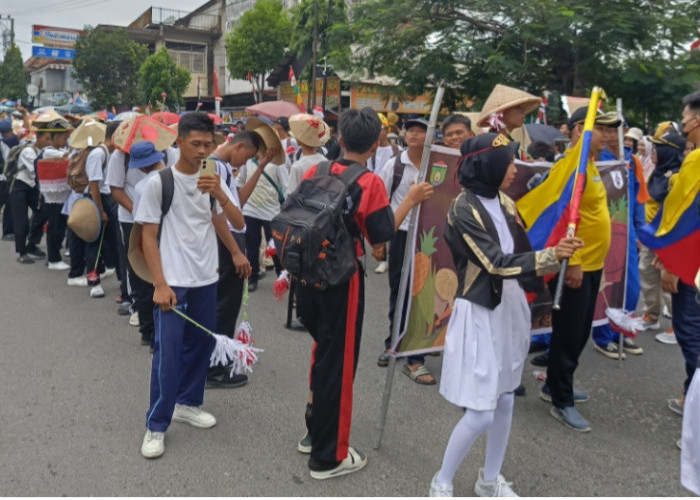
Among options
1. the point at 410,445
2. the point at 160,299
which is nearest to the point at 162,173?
the point at 160,299

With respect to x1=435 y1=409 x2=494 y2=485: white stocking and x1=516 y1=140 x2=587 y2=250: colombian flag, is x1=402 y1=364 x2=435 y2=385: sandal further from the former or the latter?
x1=435 y1=409 x2=494 y2=485: white stocking

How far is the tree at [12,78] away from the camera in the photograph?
49656 millimetres

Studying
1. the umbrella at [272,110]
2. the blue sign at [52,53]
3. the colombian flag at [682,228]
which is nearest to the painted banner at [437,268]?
the colombian flag at [682,228]

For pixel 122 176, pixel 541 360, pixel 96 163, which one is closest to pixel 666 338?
pixel 541 360

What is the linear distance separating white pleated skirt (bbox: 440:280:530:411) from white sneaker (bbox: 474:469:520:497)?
505 millimetres

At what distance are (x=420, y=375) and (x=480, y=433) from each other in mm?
1795

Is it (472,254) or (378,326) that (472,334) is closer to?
(472,254)

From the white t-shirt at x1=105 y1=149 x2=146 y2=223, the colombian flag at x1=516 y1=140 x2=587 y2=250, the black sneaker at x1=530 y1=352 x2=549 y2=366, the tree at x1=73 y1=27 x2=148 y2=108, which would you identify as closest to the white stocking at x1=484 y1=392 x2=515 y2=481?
the colombian flag at x1=516 y1=140 x2=587 y2=250

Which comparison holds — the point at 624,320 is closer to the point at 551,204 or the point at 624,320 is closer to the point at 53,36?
the point at 551,204

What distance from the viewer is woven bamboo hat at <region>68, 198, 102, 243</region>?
6.86 meters

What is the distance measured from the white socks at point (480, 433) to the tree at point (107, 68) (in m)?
38.1

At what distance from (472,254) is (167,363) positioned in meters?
1.83

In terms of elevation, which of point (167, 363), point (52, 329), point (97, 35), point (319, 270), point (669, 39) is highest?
point (97, 35)

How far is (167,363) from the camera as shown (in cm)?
347
